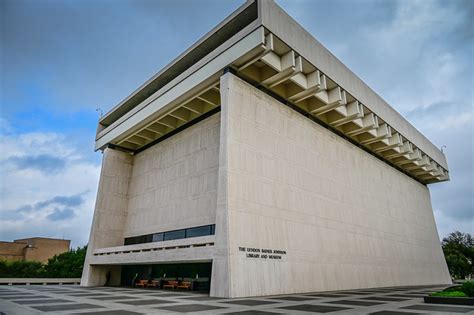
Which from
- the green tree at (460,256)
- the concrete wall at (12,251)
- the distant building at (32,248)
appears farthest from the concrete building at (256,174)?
the concrete wall at (12,251)

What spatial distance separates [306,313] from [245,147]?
34.3 ft

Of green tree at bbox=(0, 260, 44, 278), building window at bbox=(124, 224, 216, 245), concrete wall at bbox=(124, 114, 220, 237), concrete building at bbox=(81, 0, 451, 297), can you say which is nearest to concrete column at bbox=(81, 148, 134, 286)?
concrete building at bbox=(81, 0, 451, 297)

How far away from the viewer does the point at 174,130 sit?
27.7 meters

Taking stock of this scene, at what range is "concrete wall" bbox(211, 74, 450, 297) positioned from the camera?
16.1m

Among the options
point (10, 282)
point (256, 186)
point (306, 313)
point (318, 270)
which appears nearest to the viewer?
point (306, 313)

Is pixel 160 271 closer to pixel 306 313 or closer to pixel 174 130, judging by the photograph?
pixel 174 130

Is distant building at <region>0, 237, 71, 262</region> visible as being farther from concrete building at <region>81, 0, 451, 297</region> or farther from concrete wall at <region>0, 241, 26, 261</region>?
concrete building at <region>81, 0, 451, 297</region>

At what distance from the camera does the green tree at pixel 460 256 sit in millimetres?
54594

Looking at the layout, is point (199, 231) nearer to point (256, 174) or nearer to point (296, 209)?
point (256, 174)

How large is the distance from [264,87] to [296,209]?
331 inches

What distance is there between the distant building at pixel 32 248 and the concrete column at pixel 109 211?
4313 cm

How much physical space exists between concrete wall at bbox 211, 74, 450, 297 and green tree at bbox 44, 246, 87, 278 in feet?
101

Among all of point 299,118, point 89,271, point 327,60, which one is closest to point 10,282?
point 89,271

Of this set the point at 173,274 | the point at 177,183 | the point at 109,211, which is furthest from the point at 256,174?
the point at 109,211
